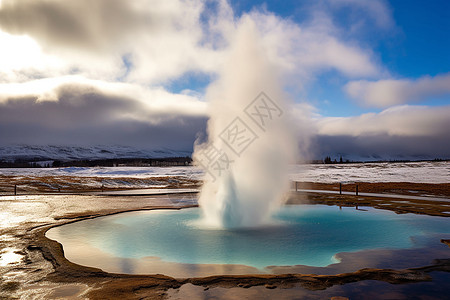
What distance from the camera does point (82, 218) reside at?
58.8 ft

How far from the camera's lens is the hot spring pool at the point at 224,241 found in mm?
9358

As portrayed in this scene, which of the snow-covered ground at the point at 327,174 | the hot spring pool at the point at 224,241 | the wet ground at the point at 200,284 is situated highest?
the wet ground at the point at 200,284

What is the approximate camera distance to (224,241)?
12.2m

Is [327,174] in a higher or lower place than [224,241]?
lower

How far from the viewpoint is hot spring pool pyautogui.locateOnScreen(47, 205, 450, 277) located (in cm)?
936

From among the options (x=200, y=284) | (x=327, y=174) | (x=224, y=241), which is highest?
(x=200, y=284)

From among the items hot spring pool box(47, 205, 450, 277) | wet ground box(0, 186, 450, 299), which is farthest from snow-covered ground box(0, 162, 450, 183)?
wet ground box(0, 186, 450, 299)

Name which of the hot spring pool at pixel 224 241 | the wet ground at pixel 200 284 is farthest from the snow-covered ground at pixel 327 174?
the wet ground at pixel 200 284

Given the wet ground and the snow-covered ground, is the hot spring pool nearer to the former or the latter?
the wet ground

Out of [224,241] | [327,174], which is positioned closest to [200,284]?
[224,241]

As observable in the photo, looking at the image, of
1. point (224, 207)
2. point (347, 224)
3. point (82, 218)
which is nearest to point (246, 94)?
point (224, 207)

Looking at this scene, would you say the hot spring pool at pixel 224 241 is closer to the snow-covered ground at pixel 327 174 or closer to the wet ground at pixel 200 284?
the wet ground at pixel 200 284

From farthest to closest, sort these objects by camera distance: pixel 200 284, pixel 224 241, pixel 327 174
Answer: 1. pixel 327 174
2. pixel 224 241
3. pixel 200 284

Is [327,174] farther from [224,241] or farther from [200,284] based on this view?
[200,284]
